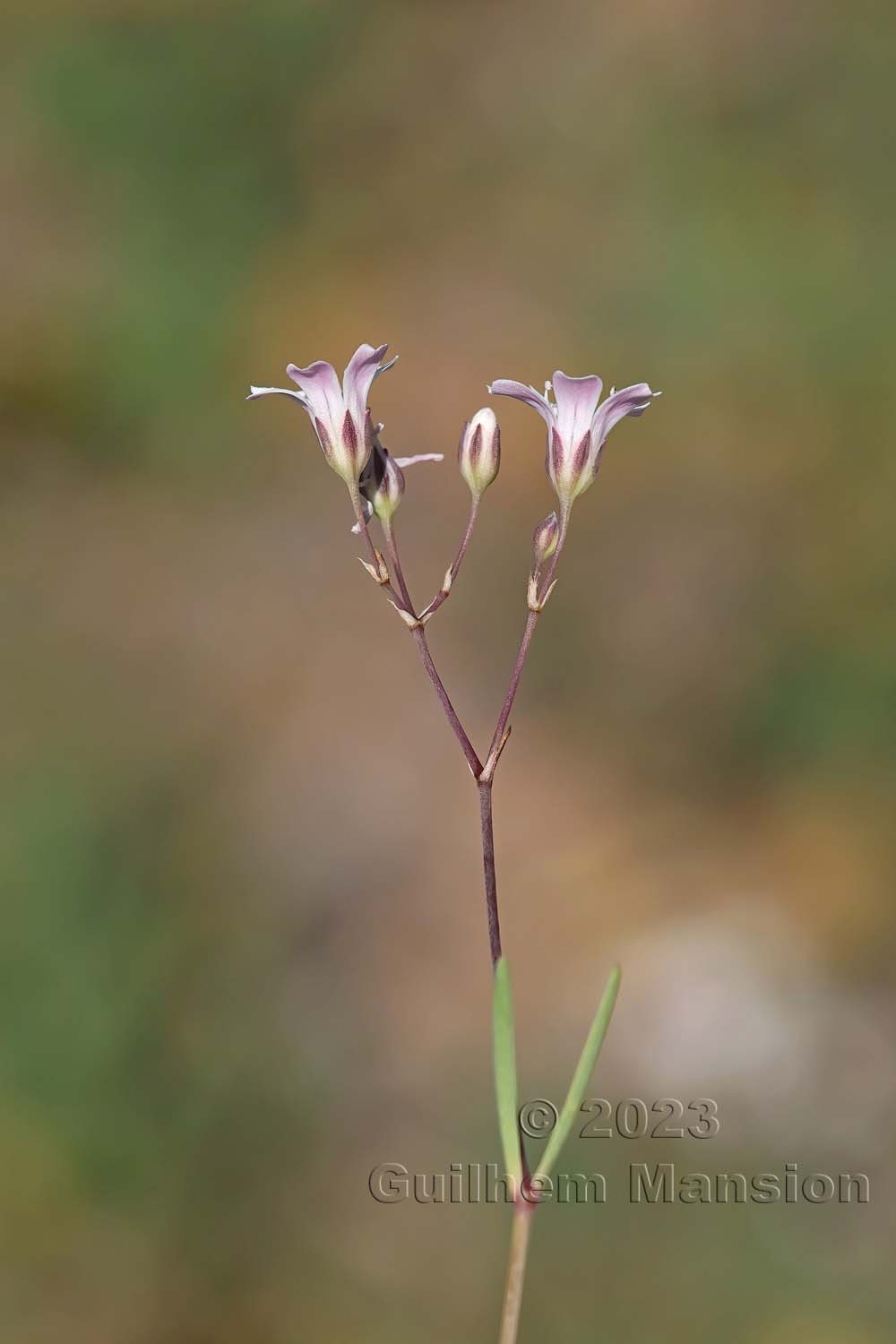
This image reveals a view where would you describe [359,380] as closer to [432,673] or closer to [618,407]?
[618,407]

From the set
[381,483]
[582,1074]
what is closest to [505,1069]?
[582,1074]

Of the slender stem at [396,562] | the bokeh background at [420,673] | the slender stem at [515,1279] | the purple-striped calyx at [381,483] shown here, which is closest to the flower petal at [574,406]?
the purple-striped calyx at [381,483]

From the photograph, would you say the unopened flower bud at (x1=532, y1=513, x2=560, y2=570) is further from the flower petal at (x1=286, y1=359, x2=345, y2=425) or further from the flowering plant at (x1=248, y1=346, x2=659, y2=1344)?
the flower petal at (x1=286, y1=359, x2=345, y2=425)

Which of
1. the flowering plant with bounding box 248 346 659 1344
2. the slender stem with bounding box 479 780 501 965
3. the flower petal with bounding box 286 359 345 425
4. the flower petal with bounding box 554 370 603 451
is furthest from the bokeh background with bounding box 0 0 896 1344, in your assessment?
the flower petal with bounding box 286 359 345 425

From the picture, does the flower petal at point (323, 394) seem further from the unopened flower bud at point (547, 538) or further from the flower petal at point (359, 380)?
the unopened flower bud at point (547, 538)

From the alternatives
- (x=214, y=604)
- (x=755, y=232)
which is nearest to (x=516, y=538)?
(x=214, y=604)
